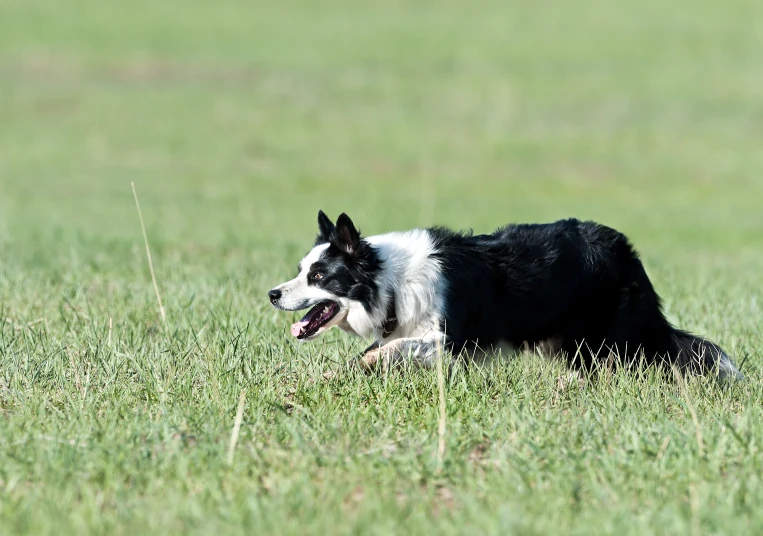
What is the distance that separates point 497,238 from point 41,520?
343 centimetres

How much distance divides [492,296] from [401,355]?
0.70 m

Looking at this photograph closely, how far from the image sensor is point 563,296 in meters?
6.16

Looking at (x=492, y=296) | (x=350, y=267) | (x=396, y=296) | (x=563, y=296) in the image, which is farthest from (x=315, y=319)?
(x=563, y=296)

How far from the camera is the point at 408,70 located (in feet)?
107

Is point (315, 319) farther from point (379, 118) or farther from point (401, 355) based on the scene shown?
point (379, 118)

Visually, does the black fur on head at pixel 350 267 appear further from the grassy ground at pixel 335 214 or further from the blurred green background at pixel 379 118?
the blurred green background at pixel 379 118

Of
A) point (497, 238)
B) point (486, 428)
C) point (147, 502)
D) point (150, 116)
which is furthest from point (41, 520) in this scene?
point (150, 116)

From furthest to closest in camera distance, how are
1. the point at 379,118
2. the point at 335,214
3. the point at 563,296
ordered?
the point at 379,118 < the point at 335,214 < the point at 563,296

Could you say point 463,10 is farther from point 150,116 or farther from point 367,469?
point 367,469

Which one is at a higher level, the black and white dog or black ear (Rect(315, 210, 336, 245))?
black ear (Rect(315, 210, 336, 245))

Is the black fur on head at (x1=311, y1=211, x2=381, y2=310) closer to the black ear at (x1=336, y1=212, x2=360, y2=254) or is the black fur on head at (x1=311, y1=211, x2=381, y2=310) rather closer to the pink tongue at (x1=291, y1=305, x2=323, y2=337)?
the black ear at (x1=336, y1=212, x2=360, y2=254)

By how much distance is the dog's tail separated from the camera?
5.87 m

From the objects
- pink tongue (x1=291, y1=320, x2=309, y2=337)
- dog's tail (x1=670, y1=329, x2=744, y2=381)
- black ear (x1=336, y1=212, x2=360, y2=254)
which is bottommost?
dog's tail (x1=670, y1=329, x2=744, y2=381)

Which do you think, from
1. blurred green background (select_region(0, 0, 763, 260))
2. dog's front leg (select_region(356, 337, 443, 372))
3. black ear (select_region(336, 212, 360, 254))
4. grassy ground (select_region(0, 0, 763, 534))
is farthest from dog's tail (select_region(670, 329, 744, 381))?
blurred green background (select_region(0, 0, 763, 260))
